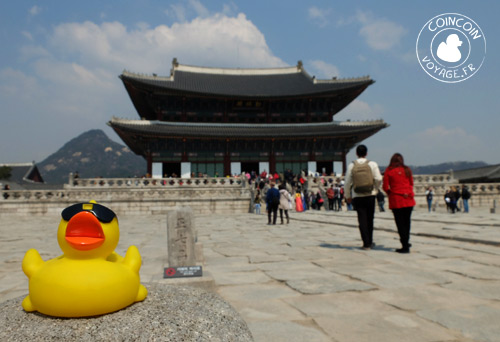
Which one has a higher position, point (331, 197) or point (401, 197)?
point (401, 197)

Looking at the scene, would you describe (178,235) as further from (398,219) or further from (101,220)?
(398,219)

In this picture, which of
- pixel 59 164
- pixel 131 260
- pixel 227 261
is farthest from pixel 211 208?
pixel 59 164

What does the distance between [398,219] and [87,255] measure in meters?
4.68

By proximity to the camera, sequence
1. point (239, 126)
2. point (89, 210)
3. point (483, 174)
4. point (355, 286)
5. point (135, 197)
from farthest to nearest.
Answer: point (483, 174)
point (239, 126)
point (135, 197)
point (355, 286)
point (89, 210)

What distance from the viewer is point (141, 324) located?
165 centimetres

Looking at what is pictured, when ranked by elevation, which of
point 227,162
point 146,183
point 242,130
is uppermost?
point 242,130

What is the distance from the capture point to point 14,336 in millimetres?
1580

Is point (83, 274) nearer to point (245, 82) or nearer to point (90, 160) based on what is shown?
point (245, 82)

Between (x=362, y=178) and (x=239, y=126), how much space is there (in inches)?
938

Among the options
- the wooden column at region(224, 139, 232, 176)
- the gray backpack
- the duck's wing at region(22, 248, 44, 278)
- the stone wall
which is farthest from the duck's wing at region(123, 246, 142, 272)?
the wooden column at region(224, 139, 232, 176)

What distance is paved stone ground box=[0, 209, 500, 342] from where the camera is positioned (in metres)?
2.41

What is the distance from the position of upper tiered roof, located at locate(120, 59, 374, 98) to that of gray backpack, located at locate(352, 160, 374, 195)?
902 inches

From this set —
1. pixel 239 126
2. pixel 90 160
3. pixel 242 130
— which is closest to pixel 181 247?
pixel 242 130

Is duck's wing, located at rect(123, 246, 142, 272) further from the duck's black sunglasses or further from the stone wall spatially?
the stone wall
